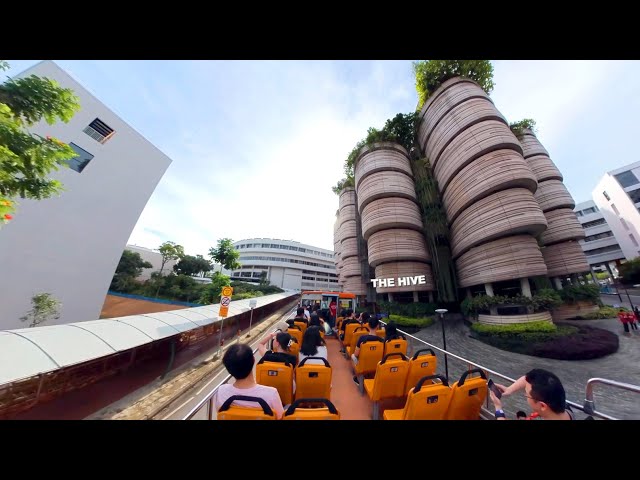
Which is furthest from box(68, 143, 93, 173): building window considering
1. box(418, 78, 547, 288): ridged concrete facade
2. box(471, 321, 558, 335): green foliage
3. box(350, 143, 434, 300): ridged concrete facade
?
box(471, 321, 558, 335): green foliage

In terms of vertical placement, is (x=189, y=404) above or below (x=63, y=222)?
below

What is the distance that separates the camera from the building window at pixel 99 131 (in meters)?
16.7

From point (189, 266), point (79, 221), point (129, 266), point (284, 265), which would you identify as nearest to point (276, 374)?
point (79, 221)

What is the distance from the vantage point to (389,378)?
3742 mm

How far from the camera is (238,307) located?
1448 cm

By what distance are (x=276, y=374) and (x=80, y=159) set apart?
74.0 ft

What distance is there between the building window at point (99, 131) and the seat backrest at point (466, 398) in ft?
84.6

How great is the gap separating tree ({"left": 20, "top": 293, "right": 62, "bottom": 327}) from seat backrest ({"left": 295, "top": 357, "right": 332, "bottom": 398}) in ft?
66.7

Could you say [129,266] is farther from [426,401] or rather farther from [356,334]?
[426,401]
